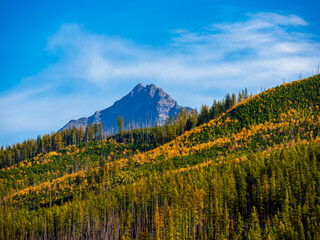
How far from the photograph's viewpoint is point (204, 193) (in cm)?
8638

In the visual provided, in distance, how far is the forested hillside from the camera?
245 ft

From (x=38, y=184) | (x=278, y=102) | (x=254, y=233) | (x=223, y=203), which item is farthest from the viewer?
(x=278, y=102)

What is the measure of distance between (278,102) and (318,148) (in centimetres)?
9217

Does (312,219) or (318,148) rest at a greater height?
(318,148)

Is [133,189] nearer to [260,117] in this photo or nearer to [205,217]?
[205,217]

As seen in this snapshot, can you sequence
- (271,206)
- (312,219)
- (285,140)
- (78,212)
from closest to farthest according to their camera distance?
1. (312,219)
2. (271,206)
3. (78,212)
4. (285,140)

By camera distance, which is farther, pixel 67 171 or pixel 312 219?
pixel 67 171

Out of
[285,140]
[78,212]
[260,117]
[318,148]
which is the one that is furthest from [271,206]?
[260,117]

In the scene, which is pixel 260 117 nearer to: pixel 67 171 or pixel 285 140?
pixel 285 140

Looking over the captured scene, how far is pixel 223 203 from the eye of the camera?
85438mm

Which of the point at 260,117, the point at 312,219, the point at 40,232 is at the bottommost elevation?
the point at 40,232

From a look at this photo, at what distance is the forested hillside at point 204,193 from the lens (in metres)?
74.7

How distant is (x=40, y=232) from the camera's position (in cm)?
10438

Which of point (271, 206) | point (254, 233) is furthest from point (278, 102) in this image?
point (254, 233)
